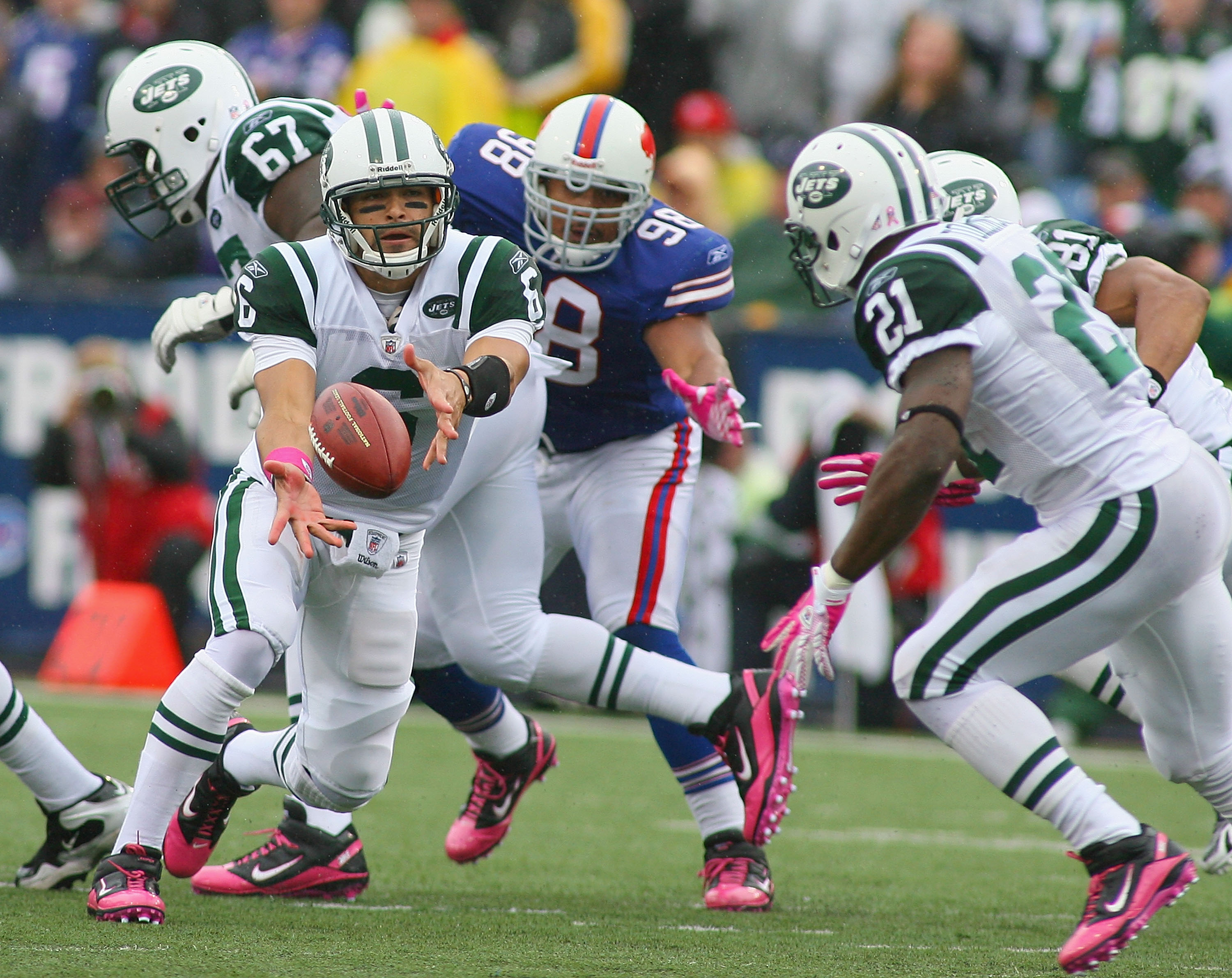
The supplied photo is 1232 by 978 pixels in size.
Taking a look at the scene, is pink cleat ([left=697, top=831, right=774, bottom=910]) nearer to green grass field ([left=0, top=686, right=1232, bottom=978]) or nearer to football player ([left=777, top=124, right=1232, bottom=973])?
green grass field ([left=0, top=686, right=1232, bottom=978])

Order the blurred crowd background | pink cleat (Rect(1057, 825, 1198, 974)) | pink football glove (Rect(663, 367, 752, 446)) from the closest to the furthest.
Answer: pink cleat (Rect(1057, 825, 1198, 974)) < pink football glove (Rect(663, 367, 752, 446)) < the blurred crowd background

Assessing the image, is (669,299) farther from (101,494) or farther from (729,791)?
(101,494)

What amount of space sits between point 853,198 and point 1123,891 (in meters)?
1.55

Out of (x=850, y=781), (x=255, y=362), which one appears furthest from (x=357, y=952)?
(x=850, y=781)

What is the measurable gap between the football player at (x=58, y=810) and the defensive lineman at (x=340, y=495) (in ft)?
1.53

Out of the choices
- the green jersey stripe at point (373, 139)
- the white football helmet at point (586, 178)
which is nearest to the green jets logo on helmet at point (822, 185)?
the white football helmet at point (586, 178)

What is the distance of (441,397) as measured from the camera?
334 cm

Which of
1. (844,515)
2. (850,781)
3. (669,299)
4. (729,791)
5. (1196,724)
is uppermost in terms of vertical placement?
(669,299)

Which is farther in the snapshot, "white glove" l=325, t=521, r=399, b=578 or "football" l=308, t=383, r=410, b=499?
"white glove" l=325, t=521, r=399, b=578

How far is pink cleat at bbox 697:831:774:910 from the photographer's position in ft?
13.9

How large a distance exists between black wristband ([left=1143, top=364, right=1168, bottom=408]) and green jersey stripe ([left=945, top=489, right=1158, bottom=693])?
12.8 inches

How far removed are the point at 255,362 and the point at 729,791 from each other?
1.72 meters

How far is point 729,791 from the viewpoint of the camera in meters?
4.49

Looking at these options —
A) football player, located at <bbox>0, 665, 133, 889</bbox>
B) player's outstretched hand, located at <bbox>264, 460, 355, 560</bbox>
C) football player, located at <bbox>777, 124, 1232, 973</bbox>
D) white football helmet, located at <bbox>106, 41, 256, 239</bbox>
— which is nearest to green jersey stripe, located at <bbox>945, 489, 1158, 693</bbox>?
football player, located at <bbox>777, 124, 1232, 973</bbox>
